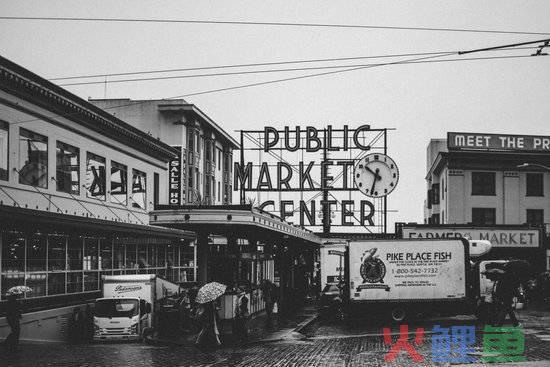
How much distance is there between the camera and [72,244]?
32.0 meters

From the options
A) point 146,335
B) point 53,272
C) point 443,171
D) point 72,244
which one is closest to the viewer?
point 146,335

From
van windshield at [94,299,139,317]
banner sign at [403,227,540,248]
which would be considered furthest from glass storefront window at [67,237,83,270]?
banner sign at [403,227,540,248]

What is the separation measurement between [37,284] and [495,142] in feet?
156

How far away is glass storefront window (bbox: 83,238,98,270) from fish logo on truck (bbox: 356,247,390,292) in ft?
38.3

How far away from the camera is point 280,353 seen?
21.9m

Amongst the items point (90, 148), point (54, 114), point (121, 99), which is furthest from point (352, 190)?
point (54, 114)

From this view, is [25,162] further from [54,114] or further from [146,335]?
[146,335]

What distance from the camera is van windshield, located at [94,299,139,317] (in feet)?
91.9

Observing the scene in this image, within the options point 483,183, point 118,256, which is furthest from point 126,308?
point 483,183

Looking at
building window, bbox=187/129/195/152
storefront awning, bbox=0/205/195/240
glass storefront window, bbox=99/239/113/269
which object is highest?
building window, bbox=187/129/195/152

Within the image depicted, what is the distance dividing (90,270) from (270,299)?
822 cm

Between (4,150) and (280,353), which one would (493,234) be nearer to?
(280,353)

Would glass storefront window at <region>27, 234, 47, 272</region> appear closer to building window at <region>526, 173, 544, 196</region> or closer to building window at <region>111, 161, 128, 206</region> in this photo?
building window at <region>111, 161, 128, 206</region>

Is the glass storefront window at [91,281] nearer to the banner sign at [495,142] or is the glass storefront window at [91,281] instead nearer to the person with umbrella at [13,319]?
the person with umbrella at [13,319]
